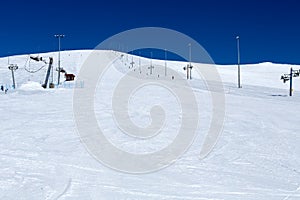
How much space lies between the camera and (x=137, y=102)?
16719 millimetres

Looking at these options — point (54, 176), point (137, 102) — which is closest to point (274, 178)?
point (54, 176)

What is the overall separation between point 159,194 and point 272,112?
40.4ft

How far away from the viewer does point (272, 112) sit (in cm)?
1678

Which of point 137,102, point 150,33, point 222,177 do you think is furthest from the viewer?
point 137,102

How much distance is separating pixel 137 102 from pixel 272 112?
245 inches

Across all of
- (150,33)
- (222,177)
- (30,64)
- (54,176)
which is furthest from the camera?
(30,64)

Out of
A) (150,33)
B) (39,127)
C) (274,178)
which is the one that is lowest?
(274,178)

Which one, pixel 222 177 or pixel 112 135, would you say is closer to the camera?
pixel 222 177

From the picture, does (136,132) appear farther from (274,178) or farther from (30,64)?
(30,64)

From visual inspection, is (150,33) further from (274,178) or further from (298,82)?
(298,82)

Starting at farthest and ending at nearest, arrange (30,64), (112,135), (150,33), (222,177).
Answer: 1. (30,64)
2. (150,33)
3. (112,135)
4. (222,177)

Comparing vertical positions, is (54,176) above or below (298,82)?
below

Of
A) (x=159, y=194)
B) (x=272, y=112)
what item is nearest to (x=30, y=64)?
(x=272, y=112)

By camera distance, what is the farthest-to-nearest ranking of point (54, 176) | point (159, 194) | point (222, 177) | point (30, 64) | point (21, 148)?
point (30, 64) → point (21, 148) → point (222, 177) → point (54, 176) → point (159, 194)
